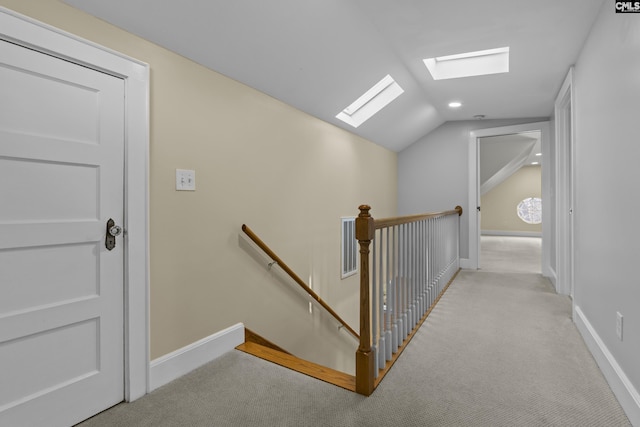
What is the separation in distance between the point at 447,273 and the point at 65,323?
142 inches

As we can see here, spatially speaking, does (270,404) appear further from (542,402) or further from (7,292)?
(542,402)

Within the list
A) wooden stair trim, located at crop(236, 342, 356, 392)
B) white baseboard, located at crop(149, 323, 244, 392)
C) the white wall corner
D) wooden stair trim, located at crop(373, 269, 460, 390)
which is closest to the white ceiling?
white baseboard, located at crop(149, 323, 244, 392)

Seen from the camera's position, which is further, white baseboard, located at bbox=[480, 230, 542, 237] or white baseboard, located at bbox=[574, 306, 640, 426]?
white baseboard, located at bbox=[480, 230, 542, 237]

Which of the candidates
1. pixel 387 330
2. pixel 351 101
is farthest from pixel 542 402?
pixel 351 101

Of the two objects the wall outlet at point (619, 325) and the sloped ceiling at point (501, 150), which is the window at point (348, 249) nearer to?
the wall outlet at point (619, 325)

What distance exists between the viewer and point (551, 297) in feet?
11.4

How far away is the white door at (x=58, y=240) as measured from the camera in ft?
4.44

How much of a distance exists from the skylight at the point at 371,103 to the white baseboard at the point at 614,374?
2.73 m

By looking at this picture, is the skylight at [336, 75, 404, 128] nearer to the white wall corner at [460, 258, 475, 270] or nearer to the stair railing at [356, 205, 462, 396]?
the stair railing at [356, 205, 462, 396]

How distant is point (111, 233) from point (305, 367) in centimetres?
130

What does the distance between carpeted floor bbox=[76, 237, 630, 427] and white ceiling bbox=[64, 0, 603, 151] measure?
189 cm

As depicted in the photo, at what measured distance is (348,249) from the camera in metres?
4.09

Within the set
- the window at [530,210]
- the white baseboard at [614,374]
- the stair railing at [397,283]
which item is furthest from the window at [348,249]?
the window at [530,210]

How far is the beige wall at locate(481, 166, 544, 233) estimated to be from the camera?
10.7m
